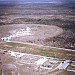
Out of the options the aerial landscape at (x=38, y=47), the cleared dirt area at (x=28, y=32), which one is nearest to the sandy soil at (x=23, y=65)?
the aerial landscape at (x=38, y=47)

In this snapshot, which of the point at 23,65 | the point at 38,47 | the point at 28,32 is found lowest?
the point at 23,65

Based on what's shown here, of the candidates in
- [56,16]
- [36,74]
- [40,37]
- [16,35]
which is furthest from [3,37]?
[56,16]

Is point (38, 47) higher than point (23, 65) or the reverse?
higher

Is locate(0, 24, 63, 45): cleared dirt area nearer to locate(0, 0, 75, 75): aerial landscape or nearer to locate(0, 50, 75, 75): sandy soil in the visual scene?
locate(0, 0, 75, 75): aerial landscape

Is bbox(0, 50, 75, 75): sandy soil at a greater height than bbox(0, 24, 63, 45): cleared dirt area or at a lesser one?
lesser

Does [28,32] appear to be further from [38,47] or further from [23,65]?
[23,65]

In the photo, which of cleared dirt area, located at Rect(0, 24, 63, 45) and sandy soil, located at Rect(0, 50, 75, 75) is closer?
sandy soil, located at Rect(0, 50, 75, 75)

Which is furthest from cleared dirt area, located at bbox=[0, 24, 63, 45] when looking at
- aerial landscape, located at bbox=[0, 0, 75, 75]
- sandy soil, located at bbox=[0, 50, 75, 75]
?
sandy soil, located at bbox=[0, 50, 75, 75]

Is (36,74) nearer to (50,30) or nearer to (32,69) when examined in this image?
(32,69)

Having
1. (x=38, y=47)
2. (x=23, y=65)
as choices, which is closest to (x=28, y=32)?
(x=38, y=47)

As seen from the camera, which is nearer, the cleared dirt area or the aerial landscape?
the aerial landscape

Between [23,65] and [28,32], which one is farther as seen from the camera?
[28,32]

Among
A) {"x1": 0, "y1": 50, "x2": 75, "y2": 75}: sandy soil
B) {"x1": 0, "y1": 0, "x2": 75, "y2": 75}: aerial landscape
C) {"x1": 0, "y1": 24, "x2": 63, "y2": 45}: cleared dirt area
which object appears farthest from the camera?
{"x1": 0, "y1": 24, "x2": 63, "y2": 45}: cleared dirt area

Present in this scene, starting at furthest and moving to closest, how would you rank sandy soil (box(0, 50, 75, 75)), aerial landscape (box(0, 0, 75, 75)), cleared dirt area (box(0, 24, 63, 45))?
1. cleared dirt area (box(0, 24, 63, 45))
2. aerial landscape (box(0, 0, 75, 75))
3. sandy soil (box(0, 50, 75, 75))
